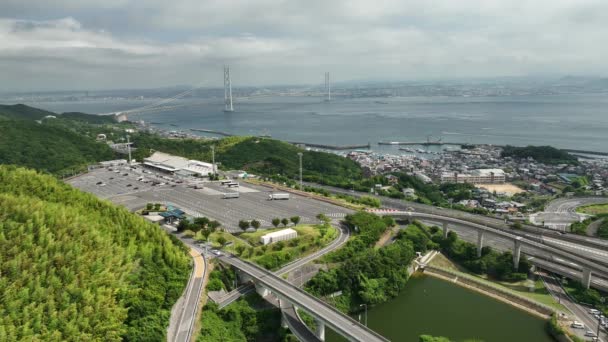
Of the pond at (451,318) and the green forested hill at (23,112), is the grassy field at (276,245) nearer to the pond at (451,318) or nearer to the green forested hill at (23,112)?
the pond at (451,318)

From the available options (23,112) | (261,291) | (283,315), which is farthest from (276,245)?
(23,112)

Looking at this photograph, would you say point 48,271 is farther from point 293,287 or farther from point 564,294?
point 564,294

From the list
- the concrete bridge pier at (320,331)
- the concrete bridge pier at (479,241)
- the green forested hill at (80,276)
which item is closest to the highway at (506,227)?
the concrete bridge pier at (479,241)

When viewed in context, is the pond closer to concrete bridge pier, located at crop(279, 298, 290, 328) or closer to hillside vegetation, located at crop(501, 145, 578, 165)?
concrete bridge pier, located at crop(279, 298, 290, 328)

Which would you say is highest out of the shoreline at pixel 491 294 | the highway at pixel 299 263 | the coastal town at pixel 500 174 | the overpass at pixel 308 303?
the overpass at pixel 308 303

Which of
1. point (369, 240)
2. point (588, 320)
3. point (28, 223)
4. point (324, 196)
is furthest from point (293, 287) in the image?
point (324, 196)

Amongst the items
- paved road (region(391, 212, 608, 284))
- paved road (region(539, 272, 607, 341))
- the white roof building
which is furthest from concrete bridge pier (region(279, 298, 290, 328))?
the white roof building

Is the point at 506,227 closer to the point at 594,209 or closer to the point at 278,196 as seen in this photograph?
the point at 594,209
